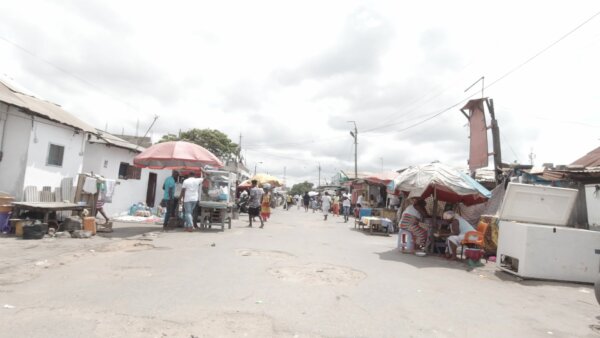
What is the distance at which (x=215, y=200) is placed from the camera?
13688mm

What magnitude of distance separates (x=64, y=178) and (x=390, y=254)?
11.3 metres

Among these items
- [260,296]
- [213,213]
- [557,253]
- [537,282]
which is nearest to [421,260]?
[537,282]

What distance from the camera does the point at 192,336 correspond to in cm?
364

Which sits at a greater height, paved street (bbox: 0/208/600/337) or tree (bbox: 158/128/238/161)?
tree (bbox: 158/128/238/161)

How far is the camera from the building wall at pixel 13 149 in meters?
11.2

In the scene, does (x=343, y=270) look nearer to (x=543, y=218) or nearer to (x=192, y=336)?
(x=192, y=336)

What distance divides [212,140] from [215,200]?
3046cm

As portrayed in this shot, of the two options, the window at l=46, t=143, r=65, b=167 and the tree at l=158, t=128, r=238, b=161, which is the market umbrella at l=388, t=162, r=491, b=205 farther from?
the tree at l=158, t=128, r=238, b=161

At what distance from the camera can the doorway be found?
2158 cm

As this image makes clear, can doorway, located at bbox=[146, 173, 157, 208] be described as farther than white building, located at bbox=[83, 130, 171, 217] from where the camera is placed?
Yes

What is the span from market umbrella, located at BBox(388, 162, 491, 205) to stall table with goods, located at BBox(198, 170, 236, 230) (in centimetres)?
605

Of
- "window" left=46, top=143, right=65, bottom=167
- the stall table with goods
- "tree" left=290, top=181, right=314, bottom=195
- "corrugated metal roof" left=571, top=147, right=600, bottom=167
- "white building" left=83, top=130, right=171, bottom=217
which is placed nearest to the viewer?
"corrugated metal roof" left=571, top=147, right=600, bottom=167

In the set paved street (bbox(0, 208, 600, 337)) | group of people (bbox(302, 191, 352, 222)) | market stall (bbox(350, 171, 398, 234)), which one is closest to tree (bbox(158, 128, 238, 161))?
group of people (bbox(302, 191, 352, 222))

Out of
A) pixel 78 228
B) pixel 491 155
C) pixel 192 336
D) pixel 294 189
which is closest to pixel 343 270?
pixel 192 336
